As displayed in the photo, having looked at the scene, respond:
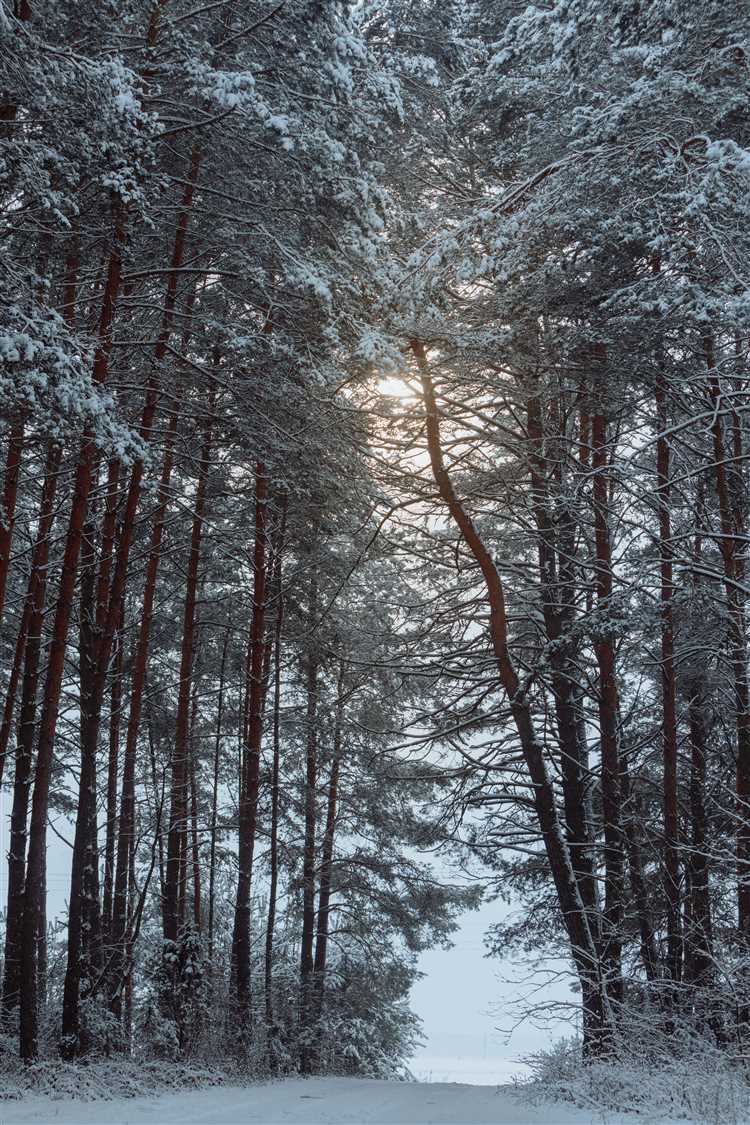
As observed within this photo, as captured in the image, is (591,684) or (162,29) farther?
(591,684)

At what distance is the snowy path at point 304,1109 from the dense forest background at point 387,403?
1.65m

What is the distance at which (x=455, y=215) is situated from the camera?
10.0m

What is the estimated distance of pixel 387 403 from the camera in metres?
10.6

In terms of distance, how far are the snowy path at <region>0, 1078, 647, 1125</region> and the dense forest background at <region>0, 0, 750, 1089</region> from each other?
165 cm

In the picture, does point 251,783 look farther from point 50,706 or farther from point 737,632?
point 737,632

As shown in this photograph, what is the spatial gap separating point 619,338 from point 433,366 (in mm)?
2070

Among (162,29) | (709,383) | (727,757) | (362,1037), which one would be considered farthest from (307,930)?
(162,29)

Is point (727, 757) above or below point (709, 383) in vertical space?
below

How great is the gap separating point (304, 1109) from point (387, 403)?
7672mm

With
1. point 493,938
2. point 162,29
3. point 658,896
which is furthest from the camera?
point 493,938

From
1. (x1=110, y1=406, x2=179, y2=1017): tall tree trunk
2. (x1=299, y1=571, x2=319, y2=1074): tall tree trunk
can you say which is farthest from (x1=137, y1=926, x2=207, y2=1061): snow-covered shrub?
(x1=299, y1=571, x2=319, y2=1074): tall tree trunk

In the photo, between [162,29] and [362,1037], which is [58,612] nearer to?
[162,29]

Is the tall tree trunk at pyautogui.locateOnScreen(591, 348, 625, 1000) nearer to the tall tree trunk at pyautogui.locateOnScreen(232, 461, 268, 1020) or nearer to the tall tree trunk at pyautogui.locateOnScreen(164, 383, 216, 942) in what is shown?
the tall tree trunk at pyautogui.locateOnScreen(232, 461, 268, 1020)

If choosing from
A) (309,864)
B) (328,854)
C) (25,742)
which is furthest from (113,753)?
(328,854)
